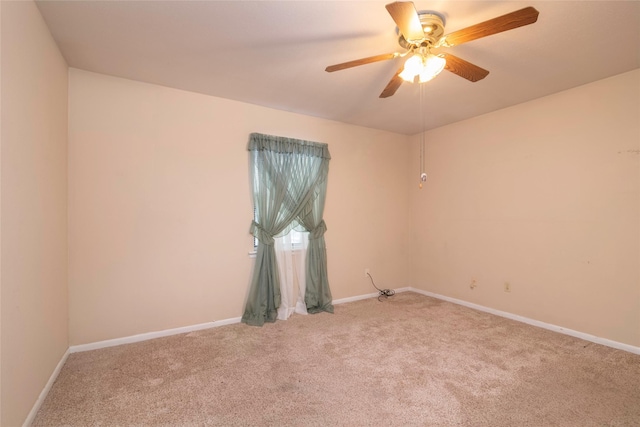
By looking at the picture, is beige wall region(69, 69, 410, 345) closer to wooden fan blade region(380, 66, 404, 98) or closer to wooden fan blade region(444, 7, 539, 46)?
wooden fan blade region(380, 66, 404, 98)

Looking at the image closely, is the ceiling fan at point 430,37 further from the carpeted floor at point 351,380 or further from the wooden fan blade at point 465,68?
the carpeted floor at point 351,380

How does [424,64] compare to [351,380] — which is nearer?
[424,64]

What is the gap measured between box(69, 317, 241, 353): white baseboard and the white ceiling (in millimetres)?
2387

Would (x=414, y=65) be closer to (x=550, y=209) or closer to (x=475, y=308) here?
(x=550, y=209)

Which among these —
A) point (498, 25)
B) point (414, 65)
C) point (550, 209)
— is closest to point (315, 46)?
point (414, 65)

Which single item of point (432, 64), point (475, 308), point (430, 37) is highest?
point (430, 37)

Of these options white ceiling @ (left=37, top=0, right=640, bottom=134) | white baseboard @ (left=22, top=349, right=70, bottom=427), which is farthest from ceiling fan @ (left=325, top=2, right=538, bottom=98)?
white baseboard @ (left=22, top=349, right=70, bottom=427)

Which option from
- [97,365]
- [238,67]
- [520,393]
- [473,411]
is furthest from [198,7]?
[520,393]

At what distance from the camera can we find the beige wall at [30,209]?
1.38 meters

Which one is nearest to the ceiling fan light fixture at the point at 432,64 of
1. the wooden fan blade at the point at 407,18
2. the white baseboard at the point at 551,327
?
the wooden fan blade at the point at 407,18

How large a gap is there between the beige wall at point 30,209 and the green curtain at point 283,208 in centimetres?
159

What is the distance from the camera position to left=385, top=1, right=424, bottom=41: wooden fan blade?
1315 mm

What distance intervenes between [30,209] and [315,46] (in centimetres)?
209

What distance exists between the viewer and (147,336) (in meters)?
2.67
